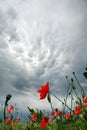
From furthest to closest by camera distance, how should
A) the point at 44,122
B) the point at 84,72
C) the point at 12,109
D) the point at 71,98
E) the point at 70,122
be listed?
the point at 12,109, the point at 71,98, the point at 70,122, the point at 44,122, the point at 84,72

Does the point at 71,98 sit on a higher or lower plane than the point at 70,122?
higher

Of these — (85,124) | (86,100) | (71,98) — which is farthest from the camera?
(71,98)

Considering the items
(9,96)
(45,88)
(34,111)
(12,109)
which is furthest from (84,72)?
(12,109)

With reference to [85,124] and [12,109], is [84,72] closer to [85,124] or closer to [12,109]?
[85,124]

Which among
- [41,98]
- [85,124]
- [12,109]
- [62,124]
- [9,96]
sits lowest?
[85,124]

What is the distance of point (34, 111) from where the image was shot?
5.04 metres

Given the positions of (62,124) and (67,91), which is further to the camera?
(67,91)

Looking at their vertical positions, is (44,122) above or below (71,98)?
below

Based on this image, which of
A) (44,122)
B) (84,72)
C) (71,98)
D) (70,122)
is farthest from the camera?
(71,98)

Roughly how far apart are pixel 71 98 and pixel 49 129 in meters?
0.84

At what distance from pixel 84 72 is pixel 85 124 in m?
0.73

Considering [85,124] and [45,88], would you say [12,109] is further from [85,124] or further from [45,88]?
[85,124]

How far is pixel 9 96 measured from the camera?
12.6 ft

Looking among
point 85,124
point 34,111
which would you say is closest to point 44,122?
point 85,124
